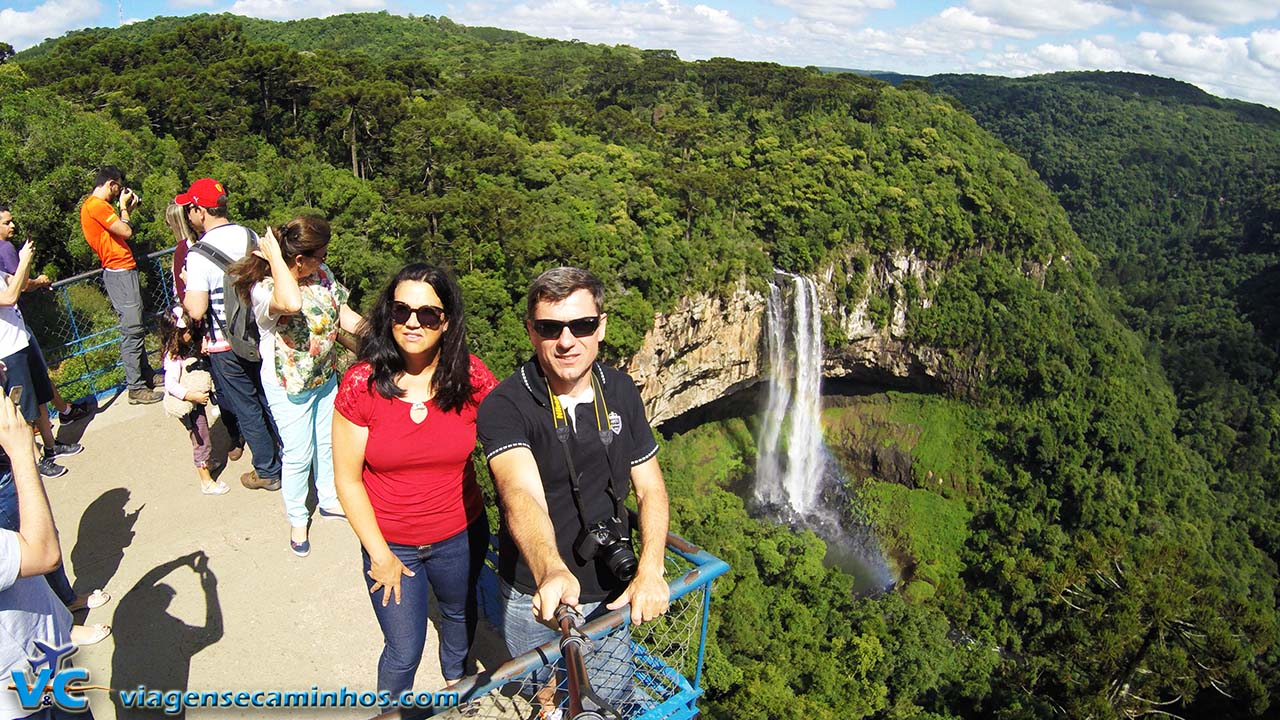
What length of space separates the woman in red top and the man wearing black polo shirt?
42cm

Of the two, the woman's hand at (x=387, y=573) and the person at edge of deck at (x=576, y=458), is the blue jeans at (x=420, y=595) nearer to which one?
the woman's hand at (x=387, y=573)

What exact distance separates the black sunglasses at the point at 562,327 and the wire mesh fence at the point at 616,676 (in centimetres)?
104

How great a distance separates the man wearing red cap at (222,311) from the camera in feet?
14.9

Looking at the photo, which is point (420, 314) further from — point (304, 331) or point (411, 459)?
point (304, 331)

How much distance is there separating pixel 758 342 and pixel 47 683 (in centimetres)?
3252

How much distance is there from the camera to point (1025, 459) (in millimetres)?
38188

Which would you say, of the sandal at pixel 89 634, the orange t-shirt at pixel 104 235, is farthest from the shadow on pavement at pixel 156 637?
the orange t-shirt at pixel 104 235

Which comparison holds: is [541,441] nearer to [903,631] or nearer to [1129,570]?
[1129,570]

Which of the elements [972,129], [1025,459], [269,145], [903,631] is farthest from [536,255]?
[972,129]

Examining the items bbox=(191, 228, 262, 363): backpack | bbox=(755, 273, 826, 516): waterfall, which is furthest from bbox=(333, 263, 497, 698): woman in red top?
bbox=(755, 273, 826, 516): waterfall

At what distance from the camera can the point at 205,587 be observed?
15.5 feet

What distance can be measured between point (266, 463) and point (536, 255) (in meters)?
17.7

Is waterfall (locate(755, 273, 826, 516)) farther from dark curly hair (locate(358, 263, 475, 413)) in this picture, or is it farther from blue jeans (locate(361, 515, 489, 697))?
dark curly hair (locate(358, 263, 475, 413))

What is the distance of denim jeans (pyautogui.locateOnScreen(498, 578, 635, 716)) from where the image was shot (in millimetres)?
2957
